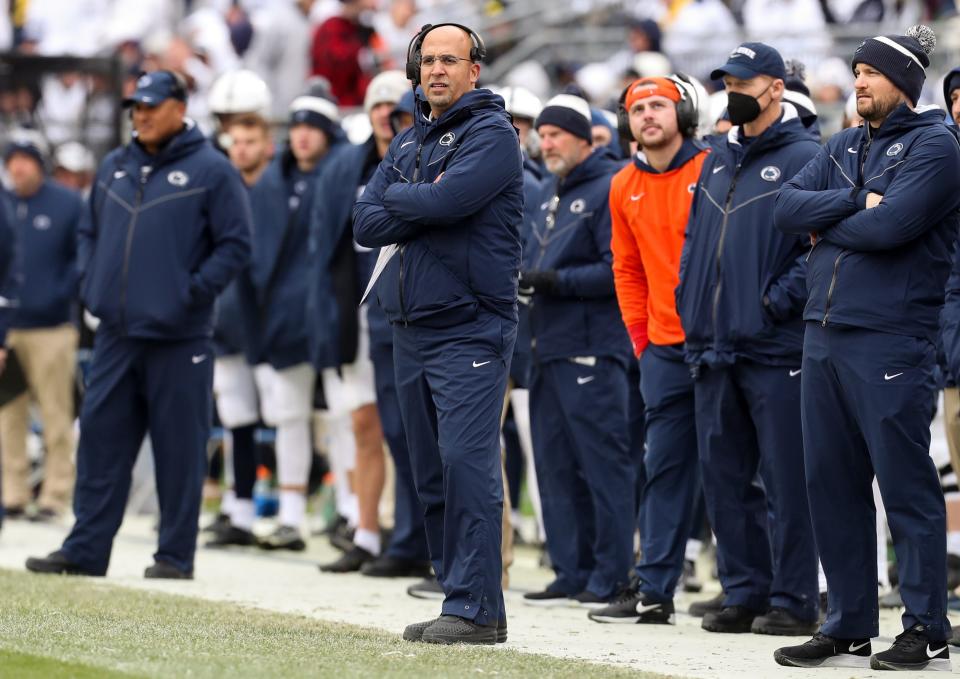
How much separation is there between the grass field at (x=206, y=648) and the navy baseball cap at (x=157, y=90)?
277cm

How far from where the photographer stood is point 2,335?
11.4 metres

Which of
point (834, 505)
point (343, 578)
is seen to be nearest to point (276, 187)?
point (343, 578)

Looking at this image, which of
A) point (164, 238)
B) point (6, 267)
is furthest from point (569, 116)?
point (6, 267)

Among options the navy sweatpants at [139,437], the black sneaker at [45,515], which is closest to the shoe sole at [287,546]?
the navy sweatpants at [139,437]

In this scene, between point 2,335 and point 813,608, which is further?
point 2,335

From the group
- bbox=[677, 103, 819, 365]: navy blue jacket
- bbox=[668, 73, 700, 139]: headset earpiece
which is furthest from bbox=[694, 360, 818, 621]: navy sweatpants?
bbox=[668, 73, 700, 139]: headset earpiece

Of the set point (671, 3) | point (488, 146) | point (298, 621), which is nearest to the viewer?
point (488, 146)

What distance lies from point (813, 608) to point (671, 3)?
12.4m

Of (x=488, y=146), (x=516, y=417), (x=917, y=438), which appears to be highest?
(x=488, y=146)

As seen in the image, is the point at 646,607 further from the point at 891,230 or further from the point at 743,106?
the point at 891,230

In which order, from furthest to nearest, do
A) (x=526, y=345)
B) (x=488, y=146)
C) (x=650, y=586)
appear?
(x=526, y=345) < (x=650, y=586) < (x=488, y=146)

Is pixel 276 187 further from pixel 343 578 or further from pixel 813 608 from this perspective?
pixel 813 608

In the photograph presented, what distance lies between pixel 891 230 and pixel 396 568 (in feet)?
14.7

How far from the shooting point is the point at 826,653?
6961 mm
